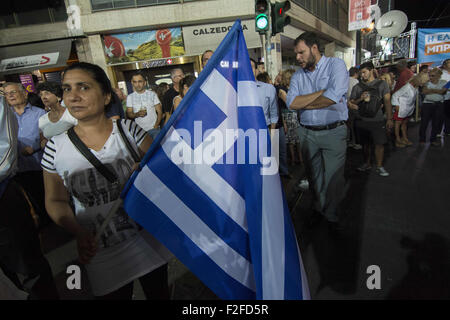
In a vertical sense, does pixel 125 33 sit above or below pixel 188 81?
above

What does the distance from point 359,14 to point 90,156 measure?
17.8m

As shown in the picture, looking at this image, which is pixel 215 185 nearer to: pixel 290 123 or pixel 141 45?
pixel 290 123

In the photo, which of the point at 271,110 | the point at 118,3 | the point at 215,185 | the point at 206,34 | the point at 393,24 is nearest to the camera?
the point at 215,185

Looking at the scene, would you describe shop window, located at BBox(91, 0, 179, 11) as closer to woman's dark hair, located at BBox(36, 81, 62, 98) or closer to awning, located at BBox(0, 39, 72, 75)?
awning, located at BBox(0, 39, 72, 75)

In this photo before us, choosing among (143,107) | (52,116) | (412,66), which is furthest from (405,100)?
(52,116)

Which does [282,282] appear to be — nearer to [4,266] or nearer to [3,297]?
[3,297]

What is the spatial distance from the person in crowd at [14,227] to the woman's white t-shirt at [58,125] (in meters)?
1.11

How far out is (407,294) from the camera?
2.15 m

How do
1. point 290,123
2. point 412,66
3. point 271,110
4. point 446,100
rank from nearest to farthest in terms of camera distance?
point 271,110 < point 290,123 < point 446,100 < point 412,66

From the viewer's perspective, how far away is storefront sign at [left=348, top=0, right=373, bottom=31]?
14.2 metres

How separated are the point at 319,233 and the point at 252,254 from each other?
224 cm

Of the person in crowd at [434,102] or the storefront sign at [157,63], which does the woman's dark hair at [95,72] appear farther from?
the storefront sign at [157,63]

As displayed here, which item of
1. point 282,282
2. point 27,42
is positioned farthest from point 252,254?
point 27,42

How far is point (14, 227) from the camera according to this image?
6.49ft
